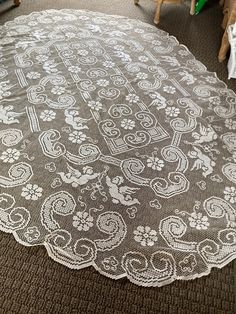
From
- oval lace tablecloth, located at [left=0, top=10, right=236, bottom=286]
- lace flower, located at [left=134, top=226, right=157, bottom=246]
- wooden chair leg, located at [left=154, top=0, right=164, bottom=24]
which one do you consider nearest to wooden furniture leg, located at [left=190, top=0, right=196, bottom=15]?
wooden chair leg, located at [left=154, top=0, right=164, bottom=24]

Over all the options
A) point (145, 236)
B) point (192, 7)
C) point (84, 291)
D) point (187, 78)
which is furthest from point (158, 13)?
point (84, 291)

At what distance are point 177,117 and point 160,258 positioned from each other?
97 cm

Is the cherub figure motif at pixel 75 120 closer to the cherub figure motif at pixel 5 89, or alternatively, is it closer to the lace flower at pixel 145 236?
the cherub figure motif at pixel 5 89

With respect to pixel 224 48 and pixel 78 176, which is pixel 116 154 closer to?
pixel 78 176

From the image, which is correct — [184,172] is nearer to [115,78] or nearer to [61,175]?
[61,175]

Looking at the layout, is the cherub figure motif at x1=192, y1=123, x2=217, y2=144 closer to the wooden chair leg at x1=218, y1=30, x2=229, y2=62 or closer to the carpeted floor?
the carpeted floor

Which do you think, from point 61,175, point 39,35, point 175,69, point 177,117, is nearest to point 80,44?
point 39,35

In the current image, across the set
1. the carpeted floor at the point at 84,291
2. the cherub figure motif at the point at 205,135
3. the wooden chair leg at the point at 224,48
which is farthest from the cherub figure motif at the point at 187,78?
the carpeted floor at the point at 84,291

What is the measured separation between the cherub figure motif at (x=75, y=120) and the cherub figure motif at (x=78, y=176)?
0.32m

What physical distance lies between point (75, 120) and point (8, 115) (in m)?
0.39

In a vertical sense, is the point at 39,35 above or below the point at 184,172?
above

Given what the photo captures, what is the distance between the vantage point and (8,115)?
1.81 m

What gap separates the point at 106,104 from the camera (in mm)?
1991

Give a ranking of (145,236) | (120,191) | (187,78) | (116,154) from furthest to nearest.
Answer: (187,78) → (116,154) → (120,191) → (145,236)
